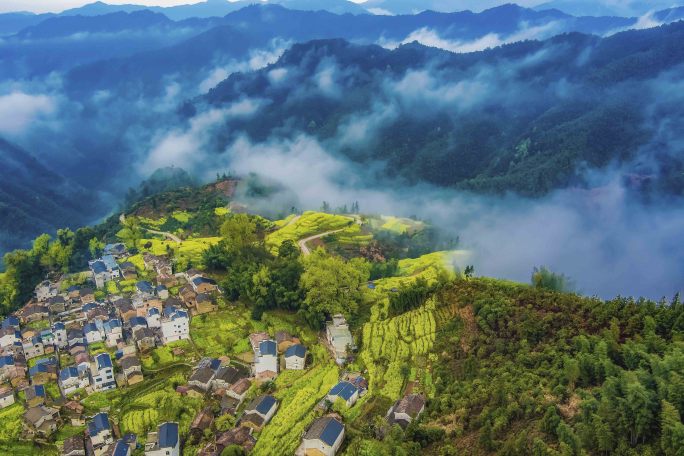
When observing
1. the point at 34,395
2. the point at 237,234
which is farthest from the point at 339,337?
the point at 34,395

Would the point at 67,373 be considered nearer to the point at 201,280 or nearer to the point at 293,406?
the point at 201,280

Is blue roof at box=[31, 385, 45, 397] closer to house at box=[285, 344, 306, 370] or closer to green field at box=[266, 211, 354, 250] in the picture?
house at box=[285, 344, 306, 370]

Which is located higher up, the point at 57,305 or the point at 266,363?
the point at 266,363

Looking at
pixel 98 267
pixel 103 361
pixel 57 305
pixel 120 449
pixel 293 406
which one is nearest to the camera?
pixel 120 449

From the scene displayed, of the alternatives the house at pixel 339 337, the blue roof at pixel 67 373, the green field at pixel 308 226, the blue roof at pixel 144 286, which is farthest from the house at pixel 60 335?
the green field at pixel 308 226

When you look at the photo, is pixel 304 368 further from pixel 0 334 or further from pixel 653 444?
pixel 0 334

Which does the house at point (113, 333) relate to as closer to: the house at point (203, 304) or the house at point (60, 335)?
the house at point (60, 335)
